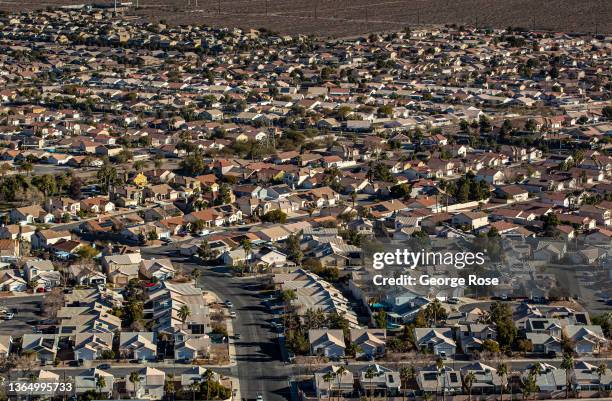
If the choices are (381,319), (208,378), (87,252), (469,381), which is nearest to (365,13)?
(87,252)

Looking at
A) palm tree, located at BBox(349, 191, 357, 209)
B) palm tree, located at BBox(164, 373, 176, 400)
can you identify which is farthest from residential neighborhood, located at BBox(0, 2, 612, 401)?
palm tree, located at BBox(349, 191, 357, 209)

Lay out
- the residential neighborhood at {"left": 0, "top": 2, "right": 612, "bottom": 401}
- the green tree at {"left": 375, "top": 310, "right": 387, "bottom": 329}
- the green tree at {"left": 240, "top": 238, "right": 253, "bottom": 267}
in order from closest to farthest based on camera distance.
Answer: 1. the residential neighborhood at {"left": 0, "top": 2, "right": 612, "bottom": 401}
2. the green tree at {"left": 375, "top": 310, "right": 387, "bottom": 329}
3. the green tree at {"left": 240, "top": 238, "right": 253, "bottom": 267}

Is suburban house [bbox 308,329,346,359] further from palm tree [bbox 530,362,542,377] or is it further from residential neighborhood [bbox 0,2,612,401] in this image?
palm tree [bbox 530,362,542,377]

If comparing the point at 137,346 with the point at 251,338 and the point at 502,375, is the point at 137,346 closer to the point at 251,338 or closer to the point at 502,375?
the point at 251,338

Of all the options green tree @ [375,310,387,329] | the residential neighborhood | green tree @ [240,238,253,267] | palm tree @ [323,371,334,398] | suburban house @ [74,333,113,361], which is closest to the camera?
palm tree @ [323,371,334,398]

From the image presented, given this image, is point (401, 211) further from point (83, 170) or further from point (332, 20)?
point (332, 20)

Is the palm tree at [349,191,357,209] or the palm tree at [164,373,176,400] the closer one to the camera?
the palm tree at [164,373,176,400]
